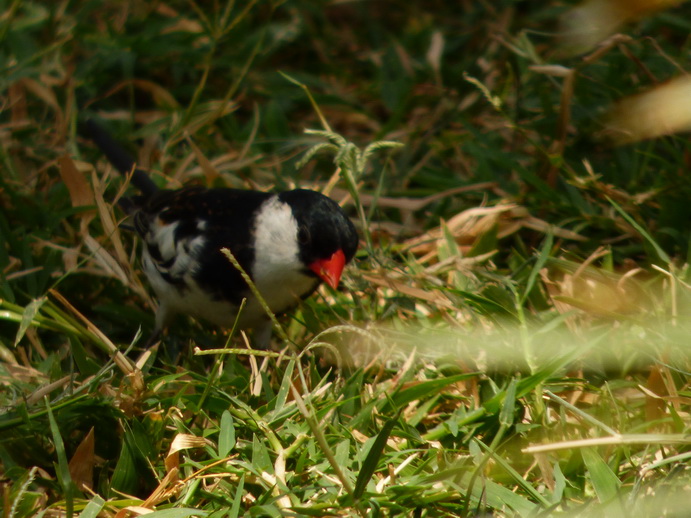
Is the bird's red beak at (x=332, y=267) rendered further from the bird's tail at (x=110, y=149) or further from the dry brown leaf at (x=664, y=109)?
the dry brown leaf at (x=664, y=109)

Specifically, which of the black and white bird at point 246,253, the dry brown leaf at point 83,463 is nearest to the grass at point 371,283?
the dry brown leaf at point 83,463

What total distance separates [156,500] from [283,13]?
356 cm

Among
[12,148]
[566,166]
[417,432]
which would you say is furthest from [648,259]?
[12,148]

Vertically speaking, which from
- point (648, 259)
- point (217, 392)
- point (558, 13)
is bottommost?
point (648, 259)

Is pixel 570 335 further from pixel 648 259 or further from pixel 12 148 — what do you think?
pixel 12 148

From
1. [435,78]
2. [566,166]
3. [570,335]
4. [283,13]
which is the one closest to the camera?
[570,335]

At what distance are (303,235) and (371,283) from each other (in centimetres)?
38

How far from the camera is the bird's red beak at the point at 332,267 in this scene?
266cm

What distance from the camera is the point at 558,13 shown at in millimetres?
4570

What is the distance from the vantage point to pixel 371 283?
2992 mm

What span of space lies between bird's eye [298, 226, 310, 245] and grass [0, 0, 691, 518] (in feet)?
0.78

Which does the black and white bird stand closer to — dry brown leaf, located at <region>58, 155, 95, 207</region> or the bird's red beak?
the bird's red beak

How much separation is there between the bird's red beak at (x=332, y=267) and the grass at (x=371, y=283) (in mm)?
197

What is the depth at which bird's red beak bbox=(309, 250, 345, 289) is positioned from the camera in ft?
8.73
